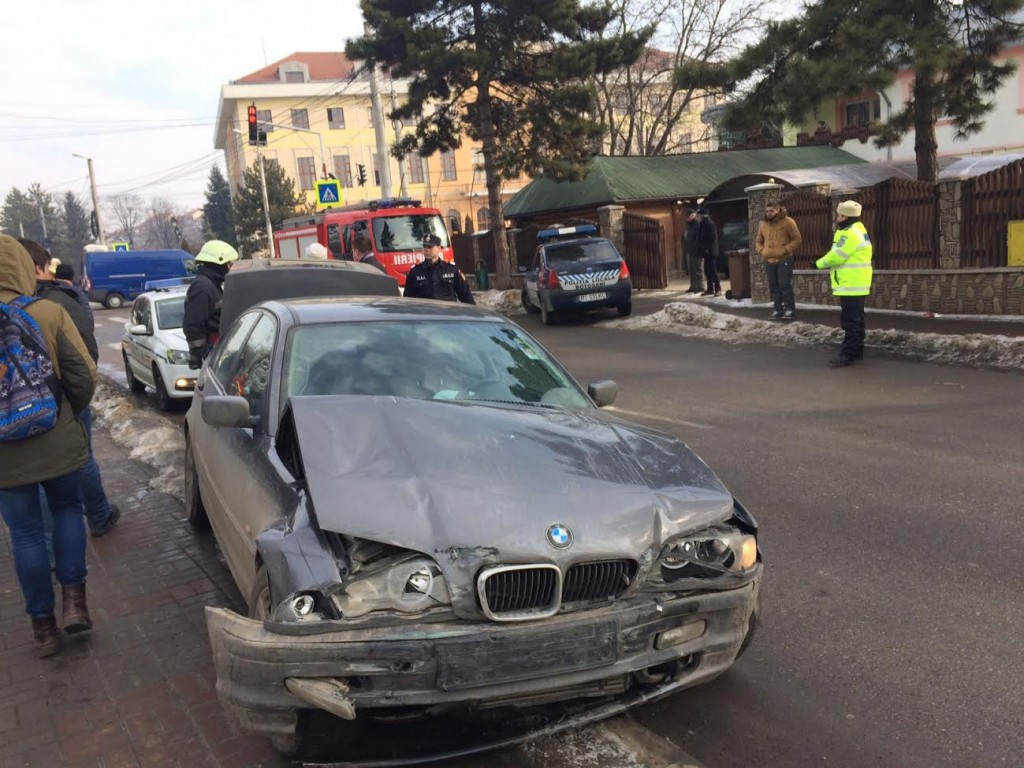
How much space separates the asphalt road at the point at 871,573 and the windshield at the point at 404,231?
1295cm

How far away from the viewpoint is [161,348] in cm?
1005

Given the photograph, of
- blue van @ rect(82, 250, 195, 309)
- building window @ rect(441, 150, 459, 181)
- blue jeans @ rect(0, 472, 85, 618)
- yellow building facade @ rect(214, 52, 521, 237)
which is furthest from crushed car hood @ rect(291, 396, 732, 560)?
building window @ rect(441, 150, 459, 181)

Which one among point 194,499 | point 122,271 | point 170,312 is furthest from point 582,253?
point 122,271

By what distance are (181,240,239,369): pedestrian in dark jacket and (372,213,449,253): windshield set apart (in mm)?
13462

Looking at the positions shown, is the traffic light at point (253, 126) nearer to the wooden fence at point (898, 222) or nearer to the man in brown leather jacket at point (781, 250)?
the man in brown leather jacket at point (781, 250)

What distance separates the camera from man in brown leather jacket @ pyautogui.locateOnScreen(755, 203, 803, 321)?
14.1 m

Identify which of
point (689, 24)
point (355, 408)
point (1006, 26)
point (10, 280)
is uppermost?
point (689, 24)

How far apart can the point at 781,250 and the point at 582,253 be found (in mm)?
4416

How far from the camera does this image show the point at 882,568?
14.6 ft

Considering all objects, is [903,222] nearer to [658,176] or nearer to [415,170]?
[658,176]

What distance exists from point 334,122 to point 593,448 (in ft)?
222

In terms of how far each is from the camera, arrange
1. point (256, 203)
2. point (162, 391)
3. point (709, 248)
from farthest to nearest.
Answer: point (256, 203) < point (709, 248) < point (162, 391)

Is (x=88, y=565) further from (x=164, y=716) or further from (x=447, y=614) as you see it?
(x=447, y=614)

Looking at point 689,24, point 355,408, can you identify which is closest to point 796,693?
point 355,408
